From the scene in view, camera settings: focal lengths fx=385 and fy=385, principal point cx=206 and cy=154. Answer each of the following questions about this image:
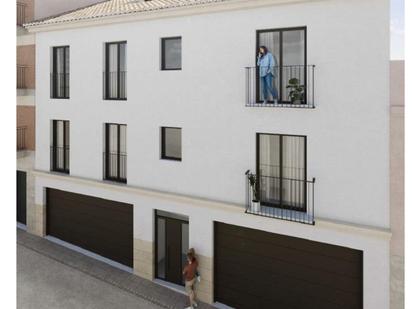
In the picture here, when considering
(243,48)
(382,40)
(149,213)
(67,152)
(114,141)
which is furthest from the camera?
(67,152)

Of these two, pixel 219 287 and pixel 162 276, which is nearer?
pixel 219 287

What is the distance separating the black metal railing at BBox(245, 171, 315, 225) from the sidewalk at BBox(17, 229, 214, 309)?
13.7ft

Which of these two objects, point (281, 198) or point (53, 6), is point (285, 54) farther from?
point (53, 6)

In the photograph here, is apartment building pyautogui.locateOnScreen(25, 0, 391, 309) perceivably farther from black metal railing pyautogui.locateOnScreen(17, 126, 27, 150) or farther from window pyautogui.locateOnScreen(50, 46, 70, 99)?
black metal railing pyautogui.locateOnScreen(17, 126, 27, 150)

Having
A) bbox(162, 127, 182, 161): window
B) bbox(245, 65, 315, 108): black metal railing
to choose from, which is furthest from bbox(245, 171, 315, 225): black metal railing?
bbox(162, 127, 182, 161): window

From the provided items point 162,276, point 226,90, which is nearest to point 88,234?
point 162,276

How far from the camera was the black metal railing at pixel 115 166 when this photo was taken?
634 inches

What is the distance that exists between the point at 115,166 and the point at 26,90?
695 centimetres

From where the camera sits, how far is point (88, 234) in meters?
17.3

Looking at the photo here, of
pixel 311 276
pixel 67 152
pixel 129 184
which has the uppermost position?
pixel 67 152

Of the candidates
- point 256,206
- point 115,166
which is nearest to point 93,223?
point 115,166

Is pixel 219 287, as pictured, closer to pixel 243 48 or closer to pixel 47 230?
pixel 243 48

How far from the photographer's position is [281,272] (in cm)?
1227

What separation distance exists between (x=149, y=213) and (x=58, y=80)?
26.7ft
